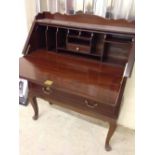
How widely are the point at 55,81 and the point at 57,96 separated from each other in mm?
203

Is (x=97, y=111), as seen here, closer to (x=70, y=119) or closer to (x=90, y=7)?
(x=70, y=119)

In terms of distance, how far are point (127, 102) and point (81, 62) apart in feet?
2.04

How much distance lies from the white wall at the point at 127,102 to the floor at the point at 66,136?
0.09 metres

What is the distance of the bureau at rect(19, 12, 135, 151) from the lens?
1249 millimetres

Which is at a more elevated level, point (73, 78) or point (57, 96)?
point (73, 78)

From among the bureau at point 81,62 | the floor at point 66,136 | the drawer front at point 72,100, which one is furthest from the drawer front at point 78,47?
the floor at point 66,136

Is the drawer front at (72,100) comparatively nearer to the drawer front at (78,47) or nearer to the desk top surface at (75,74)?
the desk top surface at (75,74)

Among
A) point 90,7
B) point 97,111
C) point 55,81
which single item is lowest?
point 97,111

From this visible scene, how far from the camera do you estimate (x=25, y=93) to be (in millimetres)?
2064

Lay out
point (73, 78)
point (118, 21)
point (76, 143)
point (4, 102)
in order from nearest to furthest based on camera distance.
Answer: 1. point (4, 102)
2. point (73, 78)
3. point (118, 21)
4. point (76, 143)

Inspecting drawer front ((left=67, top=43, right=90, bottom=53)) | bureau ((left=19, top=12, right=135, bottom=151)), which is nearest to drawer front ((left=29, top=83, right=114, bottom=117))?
bureau ((left=19, top=12, right=135, bottom=151))

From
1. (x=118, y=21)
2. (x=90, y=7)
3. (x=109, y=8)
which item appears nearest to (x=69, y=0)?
(x=90, y=7)

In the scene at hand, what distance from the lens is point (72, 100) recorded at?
56.7 inches

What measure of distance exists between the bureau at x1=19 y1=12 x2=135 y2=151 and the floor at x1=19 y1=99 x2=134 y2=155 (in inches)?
6.2
